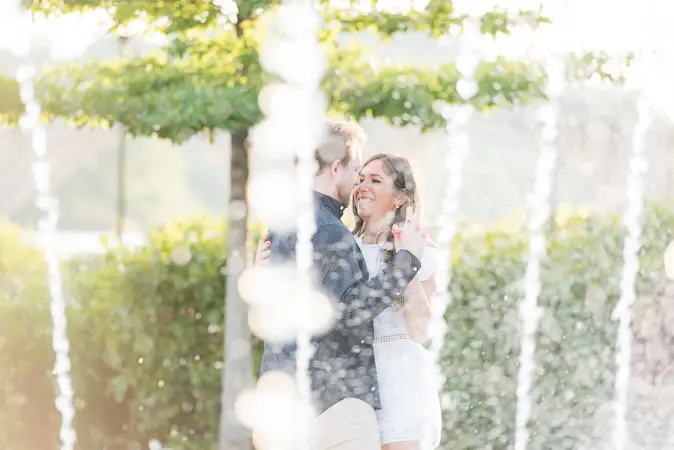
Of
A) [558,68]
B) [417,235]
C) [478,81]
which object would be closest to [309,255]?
[417,235]

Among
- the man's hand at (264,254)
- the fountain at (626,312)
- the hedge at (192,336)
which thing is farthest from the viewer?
the fountain at (626,312)

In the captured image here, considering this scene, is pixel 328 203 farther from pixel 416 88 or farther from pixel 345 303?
pixel 416 88

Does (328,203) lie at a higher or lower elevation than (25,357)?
higher

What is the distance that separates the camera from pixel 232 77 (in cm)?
460

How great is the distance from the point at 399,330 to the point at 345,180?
58 centimetres

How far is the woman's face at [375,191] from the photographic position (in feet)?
11.3

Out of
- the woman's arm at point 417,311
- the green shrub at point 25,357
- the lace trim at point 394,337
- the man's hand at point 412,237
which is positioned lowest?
the green shrub at point 25,357

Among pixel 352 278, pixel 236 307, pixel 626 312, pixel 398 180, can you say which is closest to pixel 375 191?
pixel 398 180

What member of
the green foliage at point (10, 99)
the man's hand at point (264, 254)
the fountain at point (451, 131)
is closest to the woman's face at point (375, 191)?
the man's hand at point (264, 254)

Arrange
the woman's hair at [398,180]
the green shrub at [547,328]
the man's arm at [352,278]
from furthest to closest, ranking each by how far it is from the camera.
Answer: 1. the green shrub at [547,328]
2. the woman's hair at [398,180]
3. the man's arm at [352,278]

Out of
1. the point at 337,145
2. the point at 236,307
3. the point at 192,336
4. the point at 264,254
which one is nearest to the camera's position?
the point at 337,145

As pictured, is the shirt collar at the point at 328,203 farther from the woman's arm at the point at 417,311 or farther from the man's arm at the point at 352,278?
the woman's arm at the point at 417,311

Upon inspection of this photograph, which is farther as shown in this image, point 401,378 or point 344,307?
point 401,378

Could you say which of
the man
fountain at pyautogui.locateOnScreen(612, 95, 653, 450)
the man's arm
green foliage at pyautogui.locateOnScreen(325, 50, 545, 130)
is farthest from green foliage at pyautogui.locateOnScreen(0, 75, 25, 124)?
fountain at pyautogui.locateOnScreen(612, 95, 653, 450)
